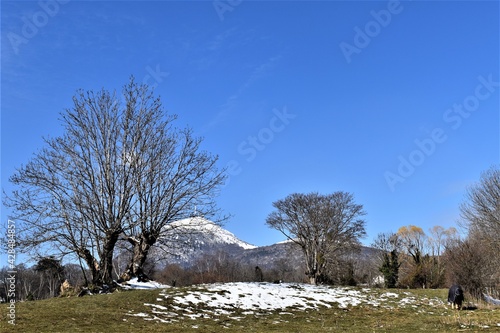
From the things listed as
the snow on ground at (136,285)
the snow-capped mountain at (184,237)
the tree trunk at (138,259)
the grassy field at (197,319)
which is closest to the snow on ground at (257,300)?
the grassy field at (197,319)

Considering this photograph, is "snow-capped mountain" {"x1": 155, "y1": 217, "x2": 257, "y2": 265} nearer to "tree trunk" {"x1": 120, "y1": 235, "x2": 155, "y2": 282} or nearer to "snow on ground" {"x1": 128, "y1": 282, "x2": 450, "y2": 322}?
"tree trunk" {"x1": 120, "y1": 235, "x2": 155, "y2": 282}

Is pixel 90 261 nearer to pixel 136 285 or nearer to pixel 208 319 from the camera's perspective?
pixel 136 285

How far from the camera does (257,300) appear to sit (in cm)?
2153

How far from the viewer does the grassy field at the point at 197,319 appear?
13.8 metres

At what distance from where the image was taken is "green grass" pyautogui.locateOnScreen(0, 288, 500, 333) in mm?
13752

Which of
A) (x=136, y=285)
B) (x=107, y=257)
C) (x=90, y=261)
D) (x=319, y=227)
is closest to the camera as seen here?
(x=90, y=261)

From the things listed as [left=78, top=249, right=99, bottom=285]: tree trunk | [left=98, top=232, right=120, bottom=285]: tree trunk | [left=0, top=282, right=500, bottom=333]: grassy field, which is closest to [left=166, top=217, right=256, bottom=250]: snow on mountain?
[left=98, top=232, right=120, bottom=285]: tree trunk

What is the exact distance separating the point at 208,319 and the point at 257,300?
16.9 ft

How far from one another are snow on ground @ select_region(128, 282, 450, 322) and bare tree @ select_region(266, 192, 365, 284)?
25399 millimetres

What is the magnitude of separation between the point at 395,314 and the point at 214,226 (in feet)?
43.3

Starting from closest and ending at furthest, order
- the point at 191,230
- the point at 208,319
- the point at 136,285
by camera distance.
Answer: the point at 208,319
the point at 136,285
the point at 191,230

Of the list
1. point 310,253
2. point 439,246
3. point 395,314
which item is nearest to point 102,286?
point 395,314

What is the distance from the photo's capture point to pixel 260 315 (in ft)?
61.3

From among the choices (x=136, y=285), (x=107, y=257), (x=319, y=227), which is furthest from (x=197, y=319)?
(x=319, y=227)
